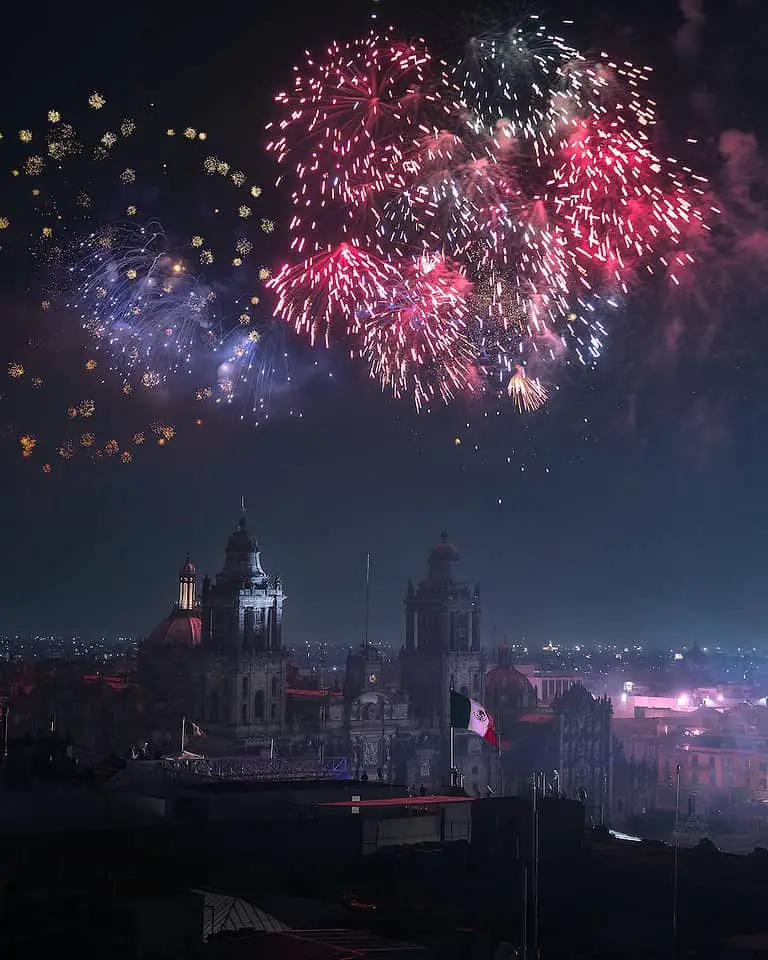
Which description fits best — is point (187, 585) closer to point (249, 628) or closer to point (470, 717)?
point (249, 628)

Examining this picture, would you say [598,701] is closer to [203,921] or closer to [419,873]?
[419,873]

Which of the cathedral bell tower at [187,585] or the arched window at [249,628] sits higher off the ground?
the cathedral bell tower at [187,585]

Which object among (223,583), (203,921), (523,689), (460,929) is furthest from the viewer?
(523,689)

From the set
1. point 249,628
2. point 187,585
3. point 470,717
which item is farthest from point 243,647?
point 470,717

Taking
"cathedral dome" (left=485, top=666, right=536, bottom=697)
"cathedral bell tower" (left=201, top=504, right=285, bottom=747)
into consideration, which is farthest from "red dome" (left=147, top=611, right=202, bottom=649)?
"cathedral dome" (left=485, top=666, right=536, bottom=697)

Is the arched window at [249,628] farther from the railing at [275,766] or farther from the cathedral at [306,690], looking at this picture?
the railing at [275,766]

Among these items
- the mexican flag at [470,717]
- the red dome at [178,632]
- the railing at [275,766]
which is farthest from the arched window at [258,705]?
the mexican flag at [470,717]

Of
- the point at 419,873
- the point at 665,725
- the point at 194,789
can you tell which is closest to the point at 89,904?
the point at 419,873
